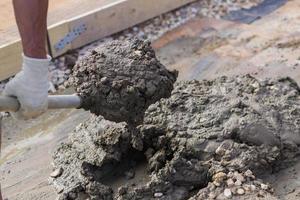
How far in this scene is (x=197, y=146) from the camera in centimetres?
377

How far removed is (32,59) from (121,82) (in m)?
0.63

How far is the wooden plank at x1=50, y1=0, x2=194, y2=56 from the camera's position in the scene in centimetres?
527

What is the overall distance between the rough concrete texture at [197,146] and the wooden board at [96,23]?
0.98 metres

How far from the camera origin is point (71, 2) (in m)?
5.57

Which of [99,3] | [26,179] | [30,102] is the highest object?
[30,102]

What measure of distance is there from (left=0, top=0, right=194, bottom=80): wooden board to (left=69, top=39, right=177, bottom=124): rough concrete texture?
141cm

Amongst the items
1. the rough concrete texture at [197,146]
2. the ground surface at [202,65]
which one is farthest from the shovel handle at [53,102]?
the ground surface at [202,65]

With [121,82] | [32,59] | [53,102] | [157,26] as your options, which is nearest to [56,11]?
[157,26]

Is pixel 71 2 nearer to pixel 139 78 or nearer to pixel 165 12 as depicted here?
pixel 165 12

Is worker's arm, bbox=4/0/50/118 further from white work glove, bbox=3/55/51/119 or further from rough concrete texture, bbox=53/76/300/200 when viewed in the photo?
rough concrete texture, bbox=53/76/300/200

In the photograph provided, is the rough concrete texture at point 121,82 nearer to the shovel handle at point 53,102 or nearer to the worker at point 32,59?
the shovel handle at point 53,102

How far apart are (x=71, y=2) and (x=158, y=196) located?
8.32 ft

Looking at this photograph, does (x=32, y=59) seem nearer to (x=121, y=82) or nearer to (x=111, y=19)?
(x=121, y=82)

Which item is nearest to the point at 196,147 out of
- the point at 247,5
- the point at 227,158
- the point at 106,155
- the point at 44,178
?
the point at 227,158
